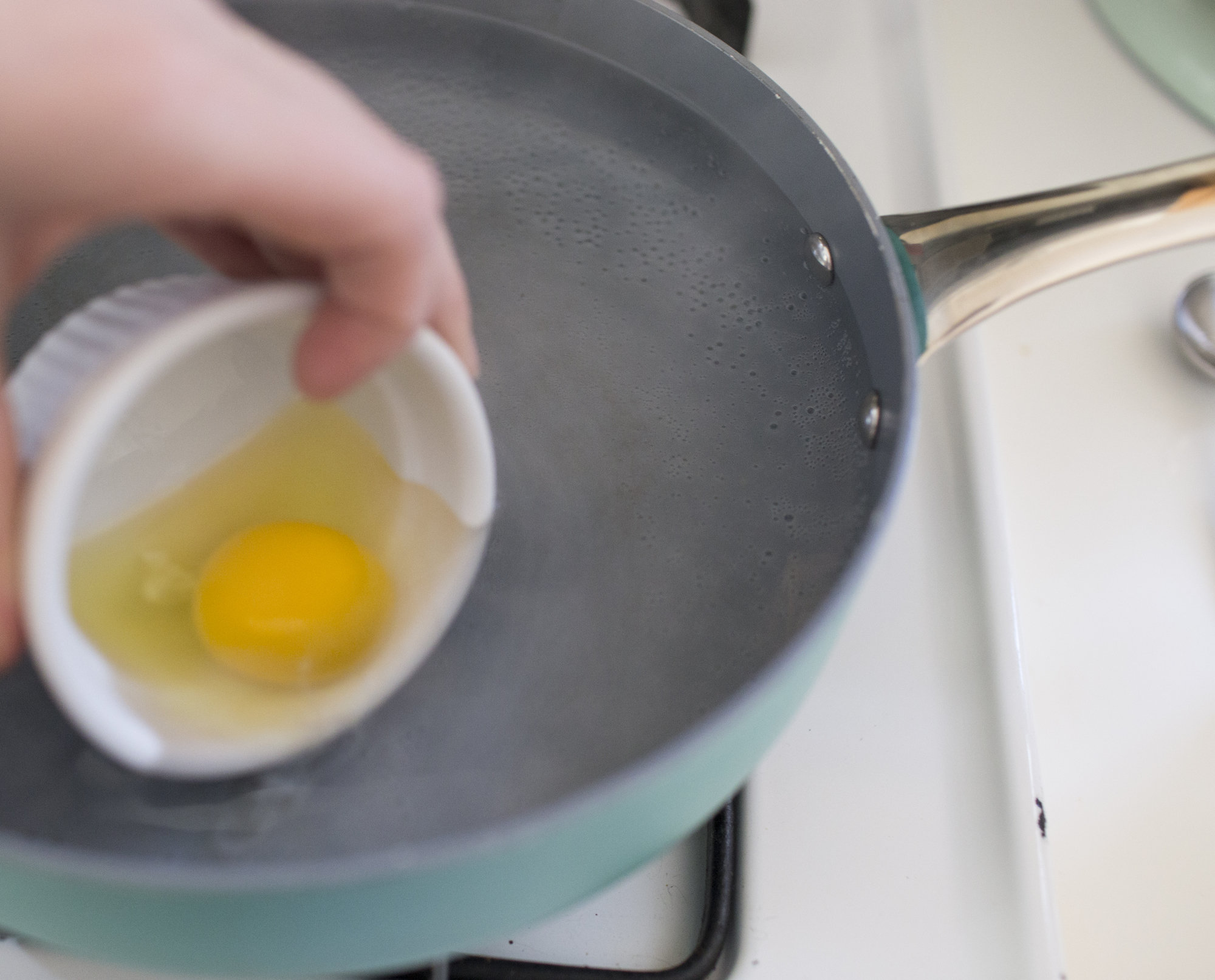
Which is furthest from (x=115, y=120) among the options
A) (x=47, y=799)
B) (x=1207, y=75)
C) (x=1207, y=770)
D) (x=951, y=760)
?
(x=1207, y=75)

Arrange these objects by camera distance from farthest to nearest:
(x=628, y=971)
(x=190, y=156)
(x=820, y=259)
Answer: (x=820, y=259), (x=628, y=971), (x=190, y=156)

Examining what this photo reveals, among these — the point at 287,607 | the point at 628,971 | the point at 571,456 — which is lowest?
the point at 628,971

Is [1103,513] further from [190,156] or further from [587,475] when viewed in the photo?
[190,156]

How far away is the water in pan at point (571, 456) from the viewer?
17.8 inches

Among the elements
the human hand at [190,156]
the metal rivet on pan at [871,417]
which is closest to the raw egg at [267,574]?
the human hand at [190,156]

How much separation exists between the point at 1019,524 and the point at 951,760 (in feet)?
0.64

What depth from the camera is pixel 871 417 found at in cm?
47

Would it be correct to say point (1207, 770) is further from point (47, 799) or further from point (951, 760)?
point (47, 799)

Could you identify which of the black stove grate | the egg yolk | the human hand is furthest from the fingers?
the black stove grate

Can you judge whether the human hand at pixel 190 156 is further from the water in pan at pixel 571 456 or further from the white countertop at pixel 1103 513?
the white countertop at pixel 1103 513

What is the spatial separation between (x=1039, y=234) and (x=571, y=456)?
0.94 ft

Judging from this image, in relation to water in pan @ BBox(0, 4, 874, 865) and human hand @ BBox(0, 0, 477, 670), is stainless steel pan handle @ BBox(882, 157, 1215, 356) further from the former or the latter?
human hand @ BBox(0, 0, 477, 670)

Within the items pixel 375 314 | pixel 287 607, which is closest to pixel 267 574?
pixel 287 607

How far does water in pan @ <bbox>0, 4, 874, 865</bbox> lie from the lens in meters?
0.45
